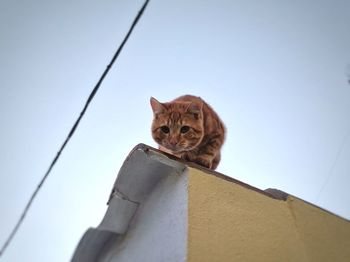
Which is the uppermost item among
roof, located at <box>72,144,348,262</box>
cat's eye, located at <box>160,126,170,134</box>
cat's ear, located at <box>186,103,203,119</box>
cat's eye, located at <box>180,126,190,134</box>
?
cat's ear, located at <box>186,103,203,119</box>

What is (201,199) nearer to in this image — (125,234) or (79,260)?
(125,234)

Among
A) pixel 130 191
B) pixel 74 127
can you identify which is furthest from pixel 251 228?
pixel 74 127

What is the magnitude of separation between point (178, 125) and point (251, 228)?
1.08m

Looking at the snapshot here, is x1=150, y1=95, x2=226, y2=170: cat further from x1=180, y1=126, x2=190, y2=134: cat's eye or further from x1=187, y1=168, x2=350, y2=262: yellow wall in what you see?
x1=187, y1=168, x2=350, y2=262: yellow wall

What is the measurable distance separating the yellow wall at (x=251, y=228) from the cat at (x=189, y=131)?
0.70 m

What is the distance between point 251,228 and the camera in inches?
37.8

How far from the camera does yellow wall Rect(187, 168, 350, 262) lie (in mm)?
854

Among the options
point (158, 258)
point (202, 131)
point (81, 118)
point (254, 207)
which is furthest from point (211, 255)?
point (81, 118)

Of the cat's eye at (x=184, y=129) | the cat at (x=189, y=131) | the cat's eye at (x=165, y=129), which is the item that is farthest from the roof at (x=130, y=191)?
the cat's eye at (x=165, y=129)

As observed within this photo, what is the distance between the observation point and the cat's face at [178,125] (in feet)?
6.15

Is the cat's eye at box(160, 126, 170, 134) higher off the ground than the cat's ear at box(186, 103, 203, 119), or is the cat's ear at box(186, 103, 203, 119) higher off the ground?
the cat's ear at box(186, 103, 203, 119)

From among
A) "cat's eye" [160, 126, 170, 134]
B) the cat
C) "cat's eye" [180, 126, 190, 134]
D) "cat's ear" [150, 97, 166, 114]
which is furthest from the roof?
"cat's ear" [150, 97, 166, 114]

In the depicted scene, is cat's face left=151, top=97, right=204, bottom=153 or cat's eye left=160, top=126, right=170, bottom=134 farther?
cat's eye left=160, top=126, right=170, bottom=134

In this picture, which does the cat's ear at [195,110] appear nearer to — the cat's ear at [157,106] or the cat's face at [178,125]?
the cat's face at [178,125]
